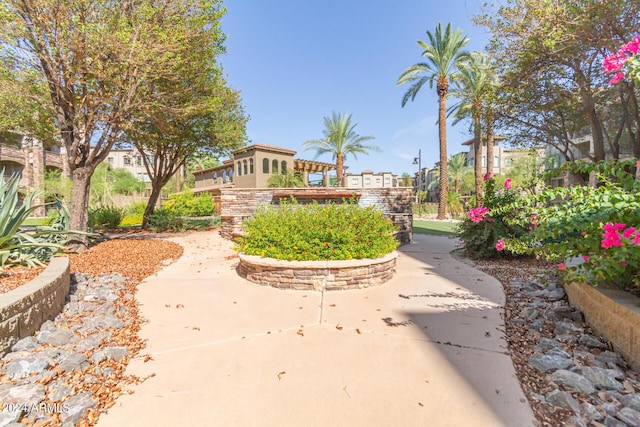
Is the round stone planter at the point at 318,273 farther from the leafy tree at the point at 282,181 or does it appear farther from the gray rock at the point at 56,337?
the leafy tree at the point at 282,181

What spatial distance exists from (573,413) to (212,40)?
10.2 metres

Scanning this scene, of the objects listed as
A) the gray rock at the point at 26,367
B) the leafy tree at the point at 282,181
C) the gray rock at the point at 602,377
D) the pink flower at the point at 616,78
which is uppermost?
the leafy tree at the point at 282,181

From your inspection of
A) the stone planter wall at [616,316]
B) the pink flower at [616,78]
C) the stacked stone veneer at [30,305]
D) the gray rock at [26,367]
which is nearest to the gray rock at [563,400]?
the stone planter wall at [616,316]

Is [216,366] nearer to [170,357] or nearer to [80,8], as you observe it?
[170,357]

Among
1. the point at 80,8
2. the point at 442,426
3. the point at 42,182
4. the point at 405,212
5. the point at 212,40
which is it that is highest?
the point at 212,40

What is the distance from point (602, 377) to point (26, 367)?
14.2 ft

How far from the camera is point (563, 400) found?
6.73 ft

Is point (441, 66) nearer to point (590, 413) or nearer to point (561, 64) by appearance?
point (561, 64)

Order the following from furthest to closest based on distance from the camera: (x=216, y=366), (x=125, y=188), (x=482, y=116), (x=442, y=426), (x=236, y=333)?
(x=125, y=188), (x=482, y=116), (x=236, y=333), (x=216, y=366), (x=442, y=426)

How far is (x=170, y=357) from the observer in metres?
2.69

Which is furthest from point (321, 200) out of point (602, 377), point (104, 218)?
point (104, 218)

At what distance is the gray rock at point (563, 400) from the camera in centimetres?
200

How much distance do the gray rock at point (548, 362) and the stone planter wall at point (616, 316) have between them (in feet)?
1.53

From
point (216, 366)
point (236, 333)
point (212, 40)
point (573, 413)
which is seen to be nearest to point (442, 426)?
point (573, 413)
